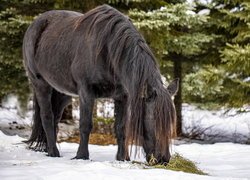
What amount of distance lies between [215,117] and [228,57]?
914 centimetres

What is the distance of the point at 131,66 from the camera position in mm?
4629

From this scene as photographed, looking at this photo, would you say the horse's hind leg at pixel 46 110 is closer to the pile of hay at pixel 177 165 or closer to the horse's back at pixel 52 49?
the horse's back at pixel 52 49

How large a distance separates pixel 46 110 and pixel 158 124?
2638 mm

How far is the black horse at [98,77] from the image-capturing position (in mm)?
4227

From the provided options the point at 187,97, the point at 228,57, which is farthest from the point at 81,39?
the point at 187,97

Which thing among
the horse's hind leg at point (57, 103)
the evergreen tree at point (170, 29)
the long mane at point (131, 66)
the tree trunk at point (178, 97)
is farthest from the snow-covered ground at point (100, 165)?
the tree trunk at point (178, 97)

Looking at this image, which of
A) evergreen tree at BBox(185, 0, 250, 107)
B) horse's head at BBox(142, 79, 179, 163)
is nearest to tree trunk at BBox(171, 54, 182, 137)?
evergreen tree at BBox(185, 0, 250, 107)

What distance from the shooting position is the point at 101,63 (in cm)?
509

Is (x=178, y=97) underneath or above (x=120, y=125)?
above

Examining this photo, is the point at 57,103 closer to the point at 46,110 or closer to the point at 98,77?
the point at 46,110

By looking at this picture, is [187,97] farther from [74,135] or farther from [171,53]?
[74,135]

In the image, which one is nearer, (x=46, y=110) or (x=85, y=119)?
(x=85, y=119)

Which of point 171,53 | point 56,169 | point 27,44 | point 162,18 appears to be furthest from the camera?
point 171,53

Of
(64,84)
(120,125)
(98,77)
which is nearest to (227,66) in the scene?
(120,125)
